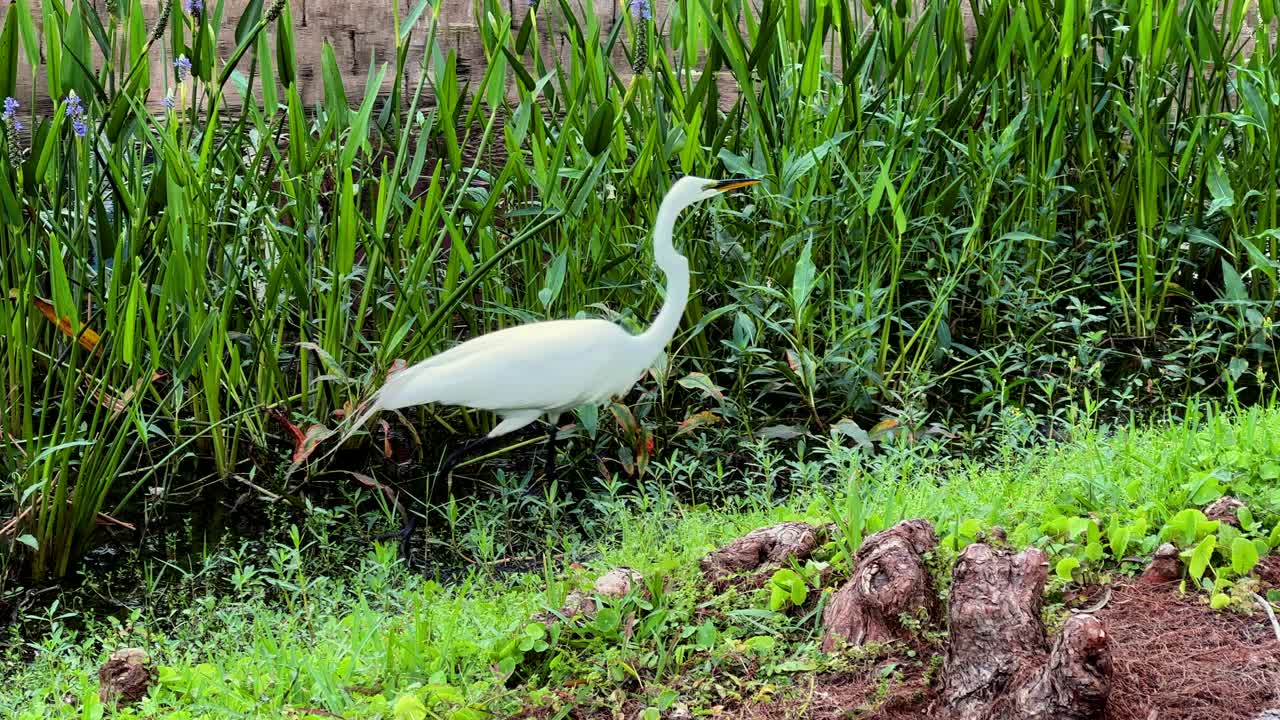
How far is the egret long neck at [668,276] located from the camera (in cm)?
274

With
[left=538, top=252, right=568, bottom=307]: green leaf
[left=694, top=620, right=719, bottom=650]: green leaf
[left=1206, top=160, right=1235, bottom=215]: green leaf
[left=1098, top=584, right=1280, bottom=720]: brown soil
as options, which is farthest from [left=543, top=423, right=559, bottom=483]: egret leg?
[left=1206, top=160, right=1235, bottom=215]: green leaf

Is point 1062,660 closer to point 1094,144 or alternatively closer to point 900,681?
point 900,681

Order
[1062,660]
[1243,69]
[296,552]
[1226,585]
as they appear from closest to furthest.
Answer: [1062,660]
[1226,585]
[296,552]
[1243,69]

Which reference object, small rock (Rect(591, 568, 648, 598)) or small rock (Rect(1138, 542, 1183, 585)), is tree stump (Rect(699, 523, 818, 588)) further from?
small rock (Rect(1138, 542, 1183, 585))

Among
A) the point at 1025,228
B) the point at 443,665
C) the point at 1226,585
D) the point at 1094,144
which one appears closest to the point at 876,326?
the point at 1025,228

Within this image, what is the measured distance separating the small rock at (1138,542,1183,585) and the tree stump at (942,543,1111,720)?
0.36 m

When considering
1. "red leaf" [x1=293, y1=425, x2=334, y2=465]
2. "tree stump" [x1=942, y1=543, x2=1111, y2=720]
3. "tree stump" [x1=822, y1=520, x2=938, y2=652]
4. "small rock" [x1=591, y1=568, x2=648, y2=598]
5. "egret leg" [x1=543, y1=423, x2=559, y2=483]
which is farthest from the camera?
"egret leg" [x1=543, y1=423, x2=559, y2=483]

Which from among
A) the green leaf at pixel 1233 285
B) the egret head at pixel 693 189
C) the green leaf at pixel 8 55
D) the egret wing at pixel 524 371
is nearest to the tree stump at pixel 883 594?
the egret wing at pixel 524 371

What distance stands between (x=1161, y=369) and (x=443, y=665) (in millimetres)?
2447

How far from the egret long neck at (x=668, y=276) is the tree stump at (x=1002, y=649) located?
4.04 ft

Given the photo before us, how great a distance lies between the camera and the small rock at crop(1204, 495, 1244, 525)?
6.67 feet

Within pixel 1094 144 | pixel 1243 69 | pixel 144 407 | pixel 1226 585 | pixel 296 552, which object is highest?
pixel 1243 69

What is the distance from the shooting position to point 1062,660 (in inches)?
57.8

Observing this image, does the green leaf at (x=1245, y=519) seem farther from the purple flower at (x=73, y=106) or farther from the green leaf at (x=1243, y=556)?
the purple flower at (x=73, y=106)
